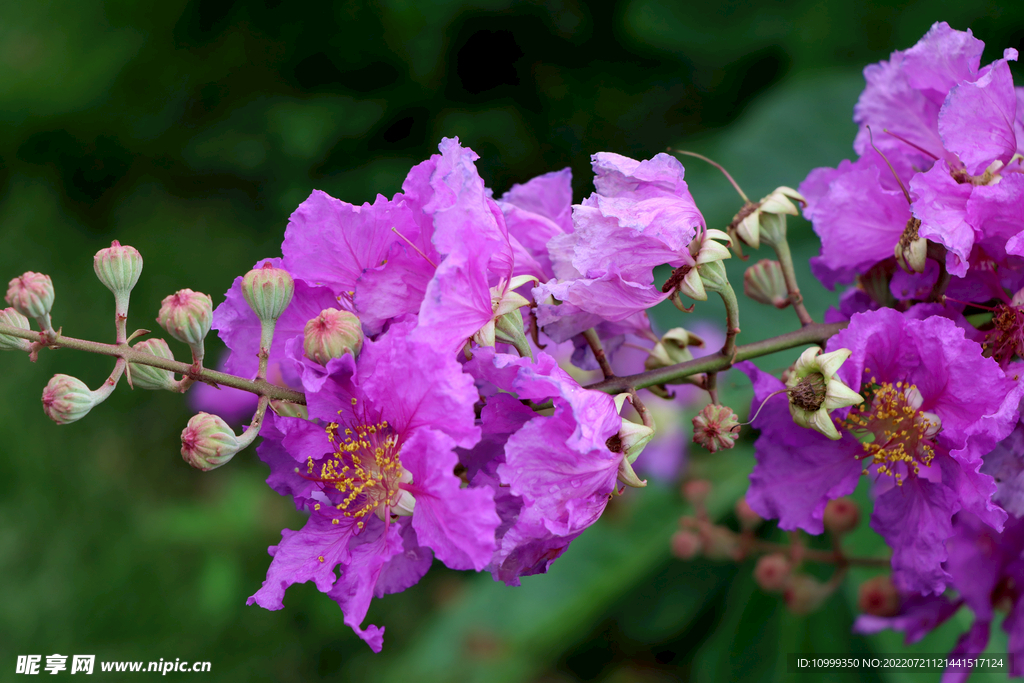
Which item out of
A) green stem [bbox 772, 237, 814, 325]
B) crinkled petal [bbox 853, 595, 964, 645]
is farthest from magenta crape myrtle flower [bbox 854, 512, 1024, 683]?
green stem [bbox 772, 237, 814, 325]

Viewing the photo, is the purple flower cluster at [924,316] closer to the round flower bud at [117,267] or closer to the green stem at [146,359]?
the green stem at [146,359]

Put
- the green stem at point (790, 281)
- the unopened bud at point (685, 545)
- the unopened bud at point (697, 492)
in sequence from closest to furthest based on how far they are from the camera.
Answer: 1. the green stem at point (790, 281)
2. the unopened bud at point (685, 545)
3. the unopened bud at point (697, 492)

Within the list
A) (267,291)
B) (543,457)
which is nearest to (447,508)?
(543,457)

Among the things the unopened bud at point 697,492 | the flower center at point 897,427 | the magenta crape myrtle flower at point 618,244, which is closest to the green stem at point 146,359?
the magenta crape myrtle flower at point 618,244

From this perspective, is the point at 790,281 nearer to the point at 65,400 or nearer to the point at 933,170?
the point at 933,170

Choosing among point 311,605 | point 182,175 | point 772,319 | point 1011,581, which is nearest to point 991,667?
point 1011,581

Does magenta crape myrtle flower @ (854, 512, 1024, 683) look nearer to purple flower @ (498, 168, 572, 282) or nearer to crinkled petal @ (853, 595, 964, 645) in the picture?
crinkled petal @ (853, 595, 964, 645)
